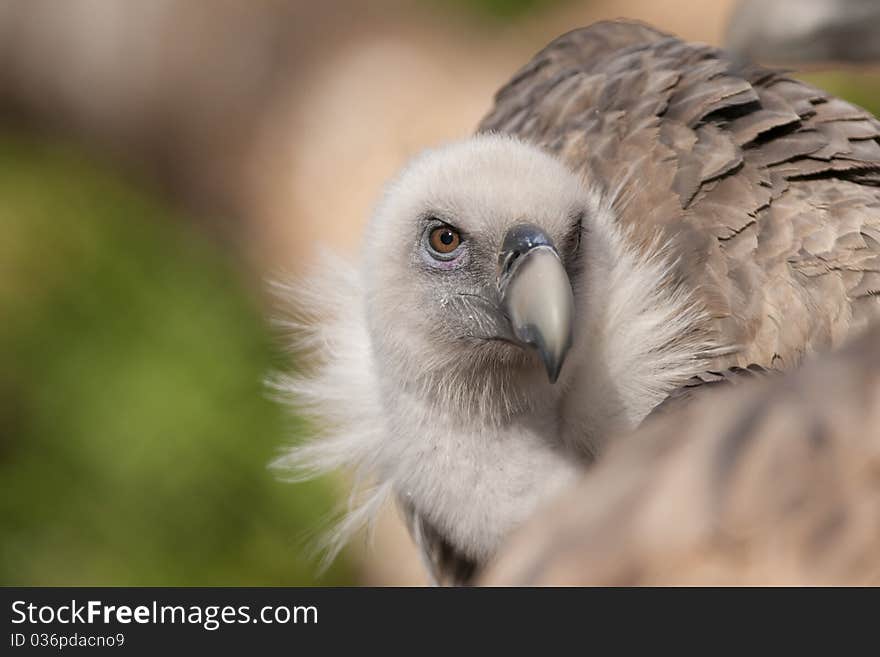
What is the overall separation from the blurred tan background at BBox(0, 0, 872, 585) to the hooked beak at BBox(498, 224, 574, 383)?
5.39 ft

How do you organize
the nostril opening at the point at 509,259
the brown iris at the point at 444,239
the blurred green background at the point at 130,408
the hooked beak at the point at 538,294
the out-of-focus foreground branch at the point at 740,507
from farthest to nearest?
the blurred green background at the point at 130,408
the brown iris at the point at 444,239
the nostril opening at the point at 509,259
the hooked beak at the point at 538,294
the out-of-focus foreground branch at the point at 740,507

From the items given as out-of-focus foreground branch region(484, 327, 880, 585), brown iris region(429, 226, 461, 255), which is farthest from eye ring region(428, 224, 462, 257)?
out-of-focus foreground branch region(484, 327, 880, 585)

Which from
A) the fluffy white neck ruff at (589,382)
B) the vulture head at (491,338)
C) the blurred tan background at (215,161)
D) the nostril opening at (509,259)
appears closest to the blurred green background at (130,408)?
the blurred tan background at (215,161)

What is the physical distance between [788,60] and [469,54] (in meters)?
2.41

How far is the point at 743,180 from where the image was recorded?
144cm

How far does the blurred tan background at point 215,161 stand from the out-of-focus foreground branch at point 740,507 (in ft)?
7.12

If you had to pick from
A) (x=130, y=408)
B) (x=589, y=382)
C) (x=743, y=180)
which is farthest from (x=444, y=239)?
(x=130, y=408)

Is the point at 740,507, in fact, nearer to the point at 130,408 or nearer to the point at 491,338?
the point at 491,338

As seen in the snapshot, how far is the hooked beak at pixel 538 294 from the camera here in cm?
121

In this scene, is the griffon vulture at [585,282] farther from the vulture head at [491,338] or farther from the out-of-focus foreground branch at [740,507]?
the out-of-focus foreground branch at [740,507]

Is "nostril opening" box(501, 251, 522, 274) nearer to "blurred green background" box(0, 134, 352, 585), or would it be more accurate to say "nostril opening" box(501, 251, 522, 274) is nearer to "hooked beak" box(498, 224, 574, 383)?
"hooked beak" box(498, 224, 574, 383)

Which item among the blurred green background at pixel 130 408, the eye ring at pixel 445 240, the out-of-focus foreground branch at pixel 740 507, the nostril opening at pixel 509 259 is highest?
the blurred green background at pixel 130 408

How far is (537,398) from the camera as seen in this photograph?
1.40m
